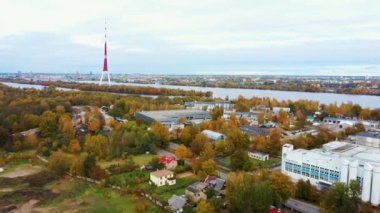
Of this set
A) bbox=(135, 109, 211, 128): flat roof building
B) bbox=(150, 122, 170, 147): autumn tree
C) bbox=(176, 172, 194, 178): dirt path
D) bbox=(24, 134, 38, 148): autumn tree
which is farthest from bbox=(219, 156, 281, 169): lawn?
bbox=(24, 134, 38, 148): autumn tree

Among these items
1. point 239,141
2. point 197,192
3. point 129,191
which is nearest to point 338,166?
point 197,192

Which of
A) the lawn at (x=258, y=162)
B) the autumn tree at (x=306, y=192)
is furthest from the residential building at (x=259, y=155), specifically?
the autumn tree at (x=306, y=192)

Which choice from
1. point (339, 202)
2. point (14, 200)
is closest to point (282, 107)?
point (339, 202)

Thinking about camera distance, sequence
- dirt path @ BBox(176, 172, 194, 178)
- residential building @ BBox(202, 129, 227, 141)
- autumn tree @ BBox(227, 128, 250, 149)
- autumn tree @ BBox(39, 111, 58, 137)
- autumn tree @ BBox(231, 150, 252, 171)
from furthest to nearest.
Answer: autumn tree @ BBox(39, 111, 58, 137)
residential building @ BBox(202, 129, 227, 141)
autumn tree @ BBox(227, 128, 250, 149)
dirt path @ BBox(176, 172, 194, 178)
autumn tree @ BBox(231, 150, 252, 171)

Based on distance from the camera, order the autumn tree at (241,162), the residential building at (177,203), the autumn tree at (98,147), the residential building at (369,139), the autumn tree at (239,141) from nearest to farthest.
A: the residential building at (177,203) → the autumn tree at (241,162) → the autumn tree at (98,147) → the autumn tree at (239,141) → the residential building at (369,139)

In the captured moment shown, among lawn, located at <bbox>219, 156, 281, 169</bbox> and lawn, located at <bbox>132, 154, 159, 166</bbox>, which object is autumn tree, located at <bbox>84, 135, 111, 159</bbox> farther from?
lawn, located at <bbox>219, 156, 281, 169</bbox>

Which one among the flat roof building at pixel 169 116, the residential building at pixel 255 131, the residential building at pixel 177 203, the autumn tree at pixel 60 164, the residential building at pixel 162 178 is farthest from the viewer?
the flat roof building at pixel 169 116

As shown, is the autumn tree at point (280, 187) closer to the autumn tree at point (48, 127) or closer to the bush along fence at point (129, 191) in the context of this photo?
the bush along fence at point (129, 191)
